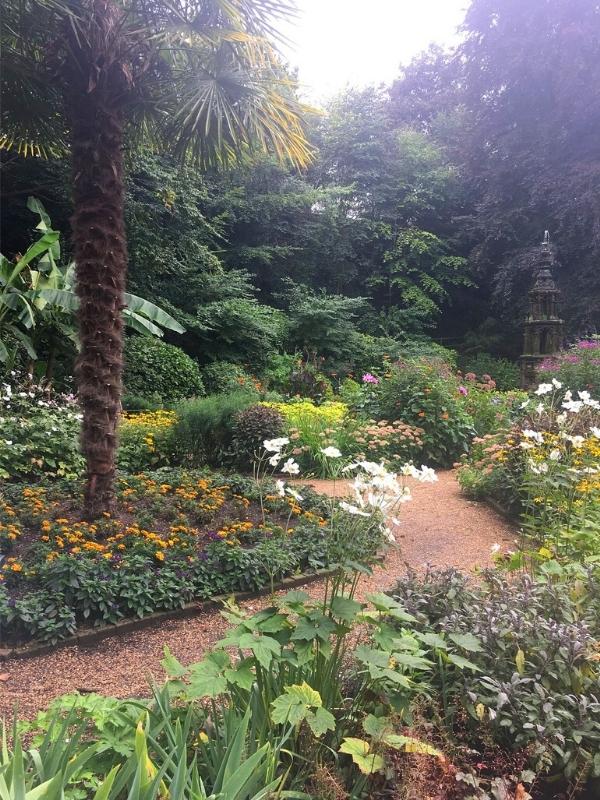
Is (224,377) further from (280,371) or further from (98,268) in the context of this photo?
(98,268)

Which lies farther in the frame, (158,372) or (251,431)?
(158,372)

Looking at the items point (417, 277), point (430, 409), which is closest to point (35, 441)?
point (430, 409)

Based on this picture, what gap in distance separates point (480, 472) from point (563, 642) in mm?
4419

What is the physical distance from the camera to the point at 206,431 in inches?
299

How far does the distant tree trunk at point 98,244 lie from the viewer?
4.05 m

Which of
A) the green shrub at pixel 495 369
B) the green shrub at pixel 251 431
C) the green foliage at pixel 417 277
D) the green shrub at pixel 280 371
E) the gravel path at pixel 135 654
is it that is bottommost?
the gravel path at pixel 135 654

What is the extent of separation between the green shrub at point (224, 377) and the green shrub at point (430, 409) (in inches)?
152

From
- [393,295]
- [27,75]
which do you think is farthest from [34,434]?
[393,295]

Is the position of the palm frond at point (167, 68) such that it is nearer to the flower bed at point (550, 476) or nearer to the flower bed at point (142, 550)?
the flower bed at point (142, 550)

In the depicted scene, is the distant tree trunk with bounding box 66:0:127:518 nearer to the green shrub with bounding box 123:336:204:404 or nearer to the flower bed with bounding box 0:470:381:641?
the flower bed with bounding box 0:470:381:641

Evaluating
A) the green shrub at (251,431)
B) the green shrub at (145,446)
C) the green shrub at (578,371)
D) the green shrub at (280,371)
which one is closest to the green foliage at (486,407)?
the green shrub at (578,371)

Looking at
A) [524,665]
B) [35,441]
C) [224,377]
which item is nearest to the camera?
[524,665]

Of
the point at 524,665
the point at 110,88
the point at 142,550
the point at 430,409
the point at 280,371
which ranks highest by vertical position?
the point at 110,88

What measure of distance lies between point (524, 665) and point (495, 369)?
52.1 ft
